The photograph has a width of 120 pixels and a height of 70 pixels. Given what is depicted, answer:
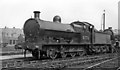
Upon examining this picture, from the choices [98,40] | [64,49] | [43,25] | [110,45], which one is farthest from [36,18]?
[110,45]

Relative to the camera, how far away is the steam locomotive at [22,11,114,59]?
1469 centimetres

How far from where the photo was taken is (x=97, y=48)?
2114 centimetres

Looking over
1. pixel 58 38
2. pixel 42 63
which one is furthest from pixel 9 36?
pixel 42 63

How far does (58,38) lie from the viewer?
16.1m

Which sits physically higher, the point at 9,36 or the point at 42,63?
the point at 9,36

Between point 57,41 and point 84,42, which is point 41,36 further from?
point 84,42

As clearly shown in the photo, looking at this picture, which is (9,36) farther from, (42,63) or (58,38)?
(42,63)

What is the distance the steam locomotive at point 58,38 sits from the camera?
1469 cm

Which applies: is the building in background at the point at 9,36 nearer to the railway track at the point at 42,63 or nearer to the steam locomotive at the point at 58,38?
the steam locomotive at the point at 58,38

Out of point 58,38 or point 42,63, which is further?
point 58,38

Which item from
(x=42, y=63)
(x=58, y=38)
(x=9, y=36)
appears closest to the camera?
(x=42, y=63)

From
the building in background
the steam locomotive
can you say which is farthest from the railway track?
the building in background

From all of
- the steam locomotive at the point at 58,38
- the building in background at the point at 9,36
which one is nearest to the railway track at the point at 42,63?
the steam locomotive at the point at 58,38

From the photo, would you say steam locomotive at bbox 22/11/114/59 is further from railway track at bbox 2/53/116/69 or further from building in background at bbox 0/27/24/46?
building in background at bbox 0/27/24/46
